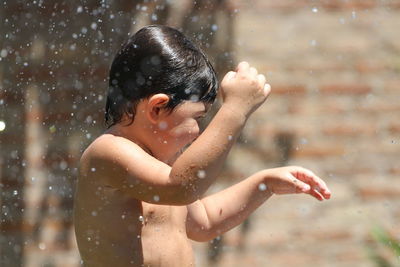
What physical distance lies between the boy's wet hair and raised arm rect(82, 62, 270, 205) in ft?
0.57

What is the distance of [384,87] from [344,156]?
41 centimetres

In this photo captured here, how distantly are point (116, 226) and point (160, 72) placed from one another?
55cm

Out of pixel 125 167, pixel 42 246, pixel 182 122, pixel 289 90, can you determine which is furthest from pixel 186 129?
pixel 42 246

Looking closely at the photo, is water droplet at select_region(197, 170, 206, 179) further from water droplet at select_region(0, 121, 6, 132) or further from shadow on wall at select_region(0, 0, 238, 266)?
water droplet at select_region(0, 121, 6, 132)

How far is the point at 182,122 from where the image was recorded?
307 cm

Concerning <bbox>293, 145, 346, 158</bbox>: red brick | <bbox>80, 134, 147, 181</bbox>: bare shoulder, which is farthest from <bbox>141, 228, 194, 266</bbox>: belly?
<bbox>293, 145, 346, 158</bbox>: red brick

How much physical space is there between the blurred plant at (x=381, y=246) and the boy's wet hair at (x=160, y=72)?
1.39 metres

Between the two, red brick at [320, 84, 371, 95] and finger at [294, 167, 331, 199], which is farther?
red brick at [320, 84, 371, 95]

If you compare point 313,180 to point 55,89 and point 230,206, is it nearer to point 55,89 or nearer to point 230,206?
point 230,206

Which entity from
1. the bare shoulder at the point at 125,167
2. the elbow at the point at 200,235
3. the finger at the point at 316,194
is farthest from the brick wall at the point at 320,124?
the bare shoulder at the point at 125,167

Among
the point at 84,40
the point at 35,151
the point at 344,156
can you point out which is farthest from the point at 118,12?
the point at 344,156

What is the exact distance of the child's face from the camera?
10.1 ft

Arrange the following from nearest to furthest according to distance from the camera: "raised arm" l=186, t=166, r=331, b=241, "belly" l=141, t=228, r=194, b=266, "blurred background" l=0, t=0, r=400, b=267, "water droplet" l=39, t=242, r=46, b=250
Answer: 1. "belly" l=141, t=228, r=194, b=266
2. "raised arm" l=186, t=166, r=331, b=241
3. "blurred background" l=0, t=0, r=400, b=267
4. "water droplet" l=39, t=242, r=46, b=250

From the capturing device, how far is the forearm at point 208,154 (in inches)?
109
